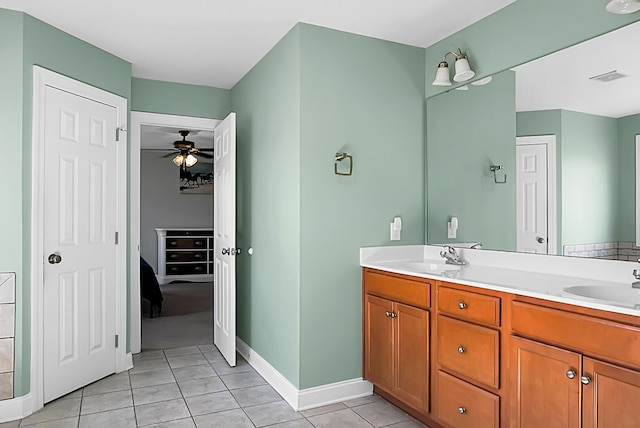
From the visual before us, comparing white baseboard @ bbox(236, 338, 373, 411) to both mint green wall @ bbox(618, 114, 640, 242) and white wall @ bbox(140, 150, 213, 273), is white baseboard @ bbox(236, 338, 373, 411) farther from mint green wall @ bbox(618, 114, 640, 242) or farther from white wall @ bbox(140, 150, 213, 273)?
white wall @ bbox(140, 150, 213, 273)

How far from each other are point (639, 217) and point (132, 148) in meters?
3.69

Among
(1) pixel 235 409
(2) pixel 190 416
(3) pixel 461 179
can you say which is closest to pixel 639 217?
(3) pixel 461 179

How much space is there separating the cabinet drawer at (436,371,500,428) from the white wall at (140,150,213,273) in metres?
7.03

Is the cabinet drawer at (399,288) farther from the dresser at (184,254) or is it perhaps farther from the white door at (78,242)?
the dresser at (184,254)

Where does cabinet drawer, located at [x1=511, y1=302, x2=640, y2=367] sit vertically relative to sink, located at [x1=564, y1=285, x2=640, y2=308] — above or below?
below

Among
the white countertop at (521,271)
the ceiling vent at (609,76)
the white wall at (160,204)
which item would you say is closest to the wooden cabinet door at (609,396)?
the white countertop at (521,271)

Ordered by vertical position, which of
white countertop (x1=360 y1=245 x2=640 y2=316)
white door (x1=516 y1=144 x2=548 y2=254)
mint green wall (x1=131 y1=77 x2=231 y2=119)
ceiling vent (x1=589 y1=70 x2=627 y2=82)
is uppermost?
mint green wall (x1=131 y1=77 x2=231 y2=119)

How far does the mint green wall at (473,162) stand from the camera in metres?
2.75

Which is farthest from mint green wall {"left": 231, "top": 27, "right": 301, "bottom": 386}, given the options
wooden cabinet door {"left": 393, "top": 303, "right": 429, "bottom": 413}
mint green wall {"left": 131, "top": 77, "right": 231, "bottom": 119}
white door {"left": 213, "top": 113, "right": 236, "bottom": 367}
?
wooden cabinet door {"left": 393, "top": 303, "right": 429, "bottom": 413}

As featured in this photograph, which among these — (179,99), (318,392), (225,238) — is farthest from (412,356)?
(179,99)

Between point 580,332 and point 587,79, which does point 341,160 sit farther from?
point 580,332

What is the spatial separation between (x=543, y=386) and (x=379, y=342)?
3.87 ft

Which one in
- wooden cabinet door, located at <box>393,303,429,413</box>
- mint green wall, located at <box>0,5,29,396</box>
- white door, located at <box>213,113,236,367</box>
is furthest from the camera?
white door, located at <box>213,113,236,367</box>

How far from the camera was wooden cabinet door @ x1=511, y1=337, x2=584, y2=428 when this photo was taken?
1.76m
